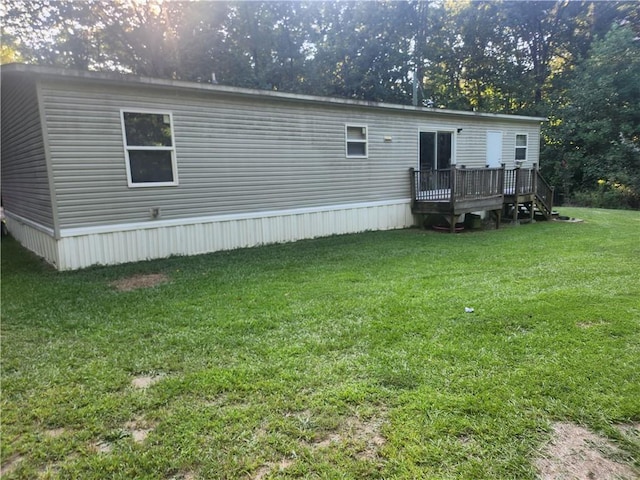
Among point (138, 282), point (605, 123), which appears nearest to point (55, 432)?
point (138, 282)

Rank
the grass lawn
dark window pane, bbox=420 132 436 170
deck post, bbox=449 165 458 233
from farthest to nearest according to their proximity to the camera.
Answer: dark window pane, bbox=420 132 436 170, deck post, bbox=449 165 458 233, the grass lawn

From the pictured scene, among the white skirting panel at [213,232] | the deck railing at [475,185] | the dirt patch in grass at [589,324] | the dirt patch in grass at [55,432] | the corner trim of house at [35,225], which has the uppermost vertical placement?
the deck railing at [475,185]

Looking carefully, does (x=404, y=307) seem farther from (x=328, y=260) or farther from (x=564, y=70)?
(x=564, y=70)

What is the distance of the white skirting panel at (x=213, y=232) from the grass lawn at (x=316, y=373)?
→ 945 mm

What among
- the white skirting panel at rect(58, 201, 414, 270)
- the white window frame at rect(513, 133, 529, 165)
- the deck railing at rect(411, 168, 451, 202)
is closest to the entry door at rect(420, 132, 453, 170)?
the deck railing at rect(411, 168, 451, 202)

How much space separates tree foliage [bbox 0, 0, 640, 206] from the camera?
56.2 feet

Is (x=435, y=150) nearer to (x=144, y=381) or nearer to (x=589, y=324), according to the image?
(x=589, y=324)

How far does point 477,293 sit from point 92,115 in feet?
20.6

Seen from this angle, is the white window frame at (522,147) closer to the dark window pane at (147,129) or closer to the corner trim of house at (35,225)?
the dark window pane at (147,129)

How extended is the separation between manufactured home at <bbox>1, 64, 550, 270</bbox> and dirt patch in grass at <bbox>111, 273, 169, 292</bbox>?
1223mm

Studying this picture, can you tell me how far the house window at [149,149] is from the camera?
663 centimetres

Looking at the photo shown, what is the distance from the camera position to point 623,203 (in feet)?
51.6

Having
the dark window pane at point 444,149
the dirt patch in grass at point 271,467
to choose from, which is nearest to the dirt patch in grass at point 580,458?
the dirt patch in grass at point 271,467

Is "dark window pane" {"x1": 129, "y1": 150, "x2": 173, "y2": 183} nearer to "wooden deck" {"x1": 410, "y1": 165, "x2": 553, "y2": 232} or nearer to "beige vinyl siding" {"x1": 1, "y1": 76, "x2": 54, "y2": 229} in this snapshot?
"beige vinyl siding" {"x1": 1, "y1": 76, "x2": 54, "y2": 229}
